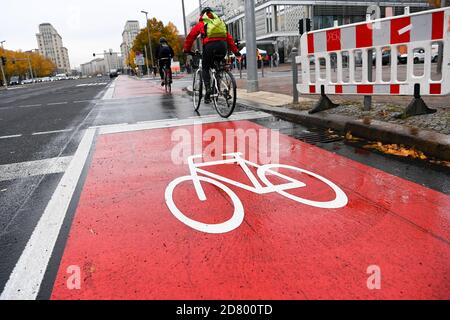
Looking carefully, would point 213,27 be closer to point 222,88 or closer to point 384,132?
point 222,88

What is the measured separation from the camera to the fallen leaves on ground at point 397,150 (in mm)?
4261

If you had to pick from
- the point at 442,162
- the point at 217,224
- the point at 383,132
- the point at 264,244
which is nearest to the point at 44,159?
the point at 217,224

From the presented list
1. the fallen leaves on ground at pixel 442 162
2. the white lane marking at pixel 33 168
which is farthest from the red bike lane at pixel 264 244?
the white lane marking at pixel 33 168

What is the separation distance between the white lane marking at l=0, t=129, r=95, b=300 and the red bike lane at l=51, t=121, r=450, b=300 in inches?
4.9

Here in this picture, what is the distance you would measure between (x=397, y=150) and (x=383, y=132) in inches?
17.3

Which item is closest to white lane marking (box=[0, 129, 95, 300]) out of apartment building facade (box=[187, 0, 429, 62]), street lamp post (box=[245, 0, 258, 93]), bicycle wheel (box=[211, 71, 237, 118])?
bicycle wheel (box=[211, 71, 237, 118])

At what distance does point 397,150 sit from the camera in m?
4.49

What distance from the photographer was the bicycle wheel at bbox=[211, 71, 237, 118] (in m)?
7.23

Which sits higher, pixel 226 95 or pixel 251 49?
pixel 251 49

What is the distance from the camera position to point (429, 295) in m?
1.88

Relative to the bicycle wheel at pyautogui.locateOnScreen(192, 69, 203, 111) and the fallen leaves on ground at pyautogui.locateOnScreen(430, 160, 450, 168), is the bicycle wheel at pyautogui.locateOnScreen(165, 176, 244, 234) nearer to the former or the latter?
the fallen leaves on ground at pyautogui.locateOnScreen(430, 160, 450, 168)

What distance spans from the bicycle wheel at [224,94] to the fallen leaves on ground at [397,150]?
9.88 feet

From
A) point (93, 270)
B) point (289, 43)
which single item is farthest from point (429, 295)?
point (289, 43)

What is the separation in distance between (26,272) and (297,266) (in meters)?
1.57
